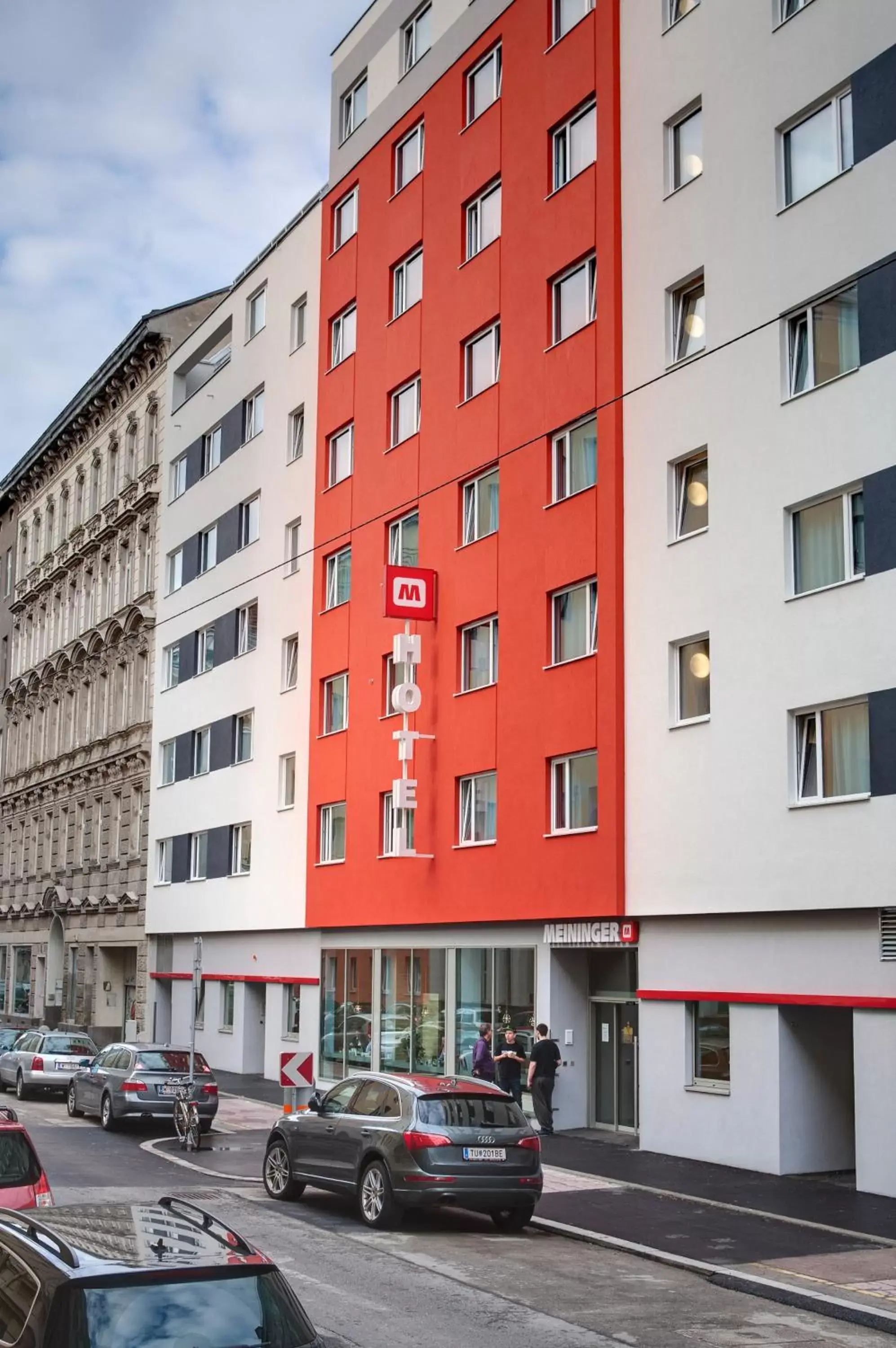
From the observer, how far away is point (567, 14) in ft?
86.1

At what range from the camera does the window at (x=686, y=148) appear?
22.7 meters

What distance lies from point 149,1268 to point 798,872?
570 inches

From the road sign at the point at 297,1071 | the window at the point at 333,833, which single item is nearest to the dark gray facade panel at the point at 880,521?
the road sign at the point at 297,1071

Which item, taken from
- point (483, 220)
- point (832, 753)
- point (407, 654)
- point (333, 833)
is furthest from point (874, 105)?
point (333, 833)

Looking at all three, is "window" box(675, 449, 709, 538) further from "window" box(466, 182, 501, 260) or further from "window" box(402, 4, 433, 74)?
"window" box(402, 4, 433, 74)

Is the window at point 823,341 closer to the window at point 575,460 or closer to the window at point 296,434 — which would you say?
the window at point 575,460

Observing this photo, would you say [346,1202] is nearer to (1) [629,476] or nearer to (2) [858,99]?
(1) [629,476]

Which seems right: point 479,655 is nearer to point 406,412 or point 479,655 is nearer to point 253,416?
point 406,412

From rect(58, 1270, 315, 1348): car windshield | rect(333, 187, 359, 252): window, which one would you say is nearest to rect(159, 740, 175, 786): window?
rect(333, 187, 359, 252): window

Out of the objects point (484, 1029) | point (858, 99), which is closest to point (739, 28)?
point (858, 99)

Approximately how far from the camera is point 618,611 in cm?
2327

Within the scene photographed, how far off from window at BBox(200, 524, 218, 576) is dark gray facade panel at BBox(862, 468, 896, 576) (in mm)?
24997

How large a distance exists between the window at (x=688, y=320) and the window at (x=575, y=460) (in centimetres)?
206

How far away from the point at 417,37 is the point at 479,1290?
88.4 ft
